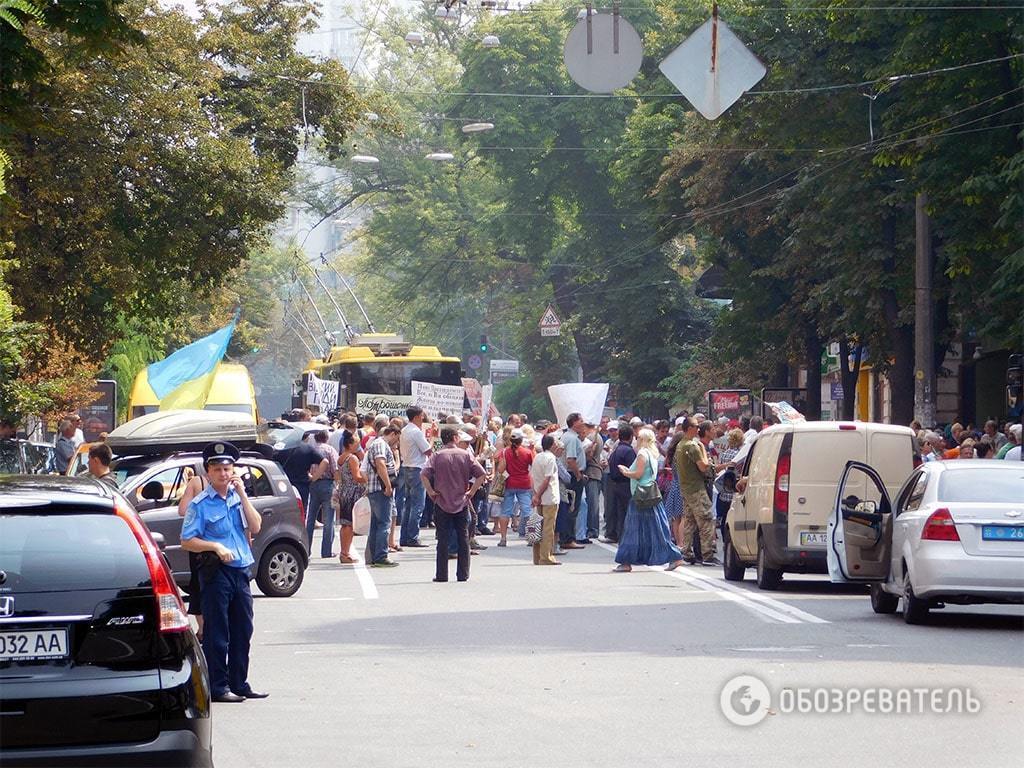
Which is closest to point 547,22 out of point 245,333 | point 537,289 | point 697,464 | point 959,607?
point 537,289

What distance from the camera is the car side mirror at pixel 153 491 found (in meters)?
16.7

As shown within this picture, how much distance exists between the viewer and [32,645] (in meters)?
7.33

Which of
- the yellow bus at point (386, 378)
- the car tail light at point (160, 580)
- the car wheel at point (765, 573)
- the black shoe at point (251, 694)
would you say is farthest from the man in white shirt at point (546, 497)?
the yellow bus at point (386, 378)

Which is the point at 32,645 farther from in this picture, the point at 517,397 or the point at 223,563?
the point at 517,397

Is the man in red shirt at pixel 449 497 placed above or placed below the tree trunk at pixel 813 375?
below

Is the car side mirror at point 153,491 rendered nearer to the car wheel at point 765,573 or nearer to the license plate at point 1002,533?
the car wheel at point 765,573

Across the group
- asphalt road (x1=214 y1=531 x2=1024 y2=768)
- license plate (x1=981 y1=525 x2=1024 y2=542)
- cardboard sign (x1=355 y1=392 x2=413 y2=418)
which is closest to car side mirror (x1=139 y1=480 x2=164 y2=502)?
asphalt road (x1=214 y1=531 x2=1024 y2=768)

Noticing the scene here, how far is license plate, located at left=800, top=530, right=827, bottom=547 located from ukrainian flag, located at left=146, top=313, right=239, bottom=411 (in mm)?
10967

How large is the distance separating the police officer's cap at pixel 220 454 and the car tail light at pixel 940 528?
20.7 feet

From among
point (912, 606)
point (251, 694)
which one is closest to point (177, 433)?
point (912, 606)

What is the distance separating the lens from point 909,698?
426 inches

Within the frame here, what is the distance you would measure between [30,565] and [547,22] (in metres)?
54.4

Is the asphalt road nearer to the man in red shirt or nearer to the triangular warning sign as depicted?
the man in red shirt

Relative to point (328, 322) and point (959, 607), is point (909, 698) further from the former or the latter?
point (328, 322)
